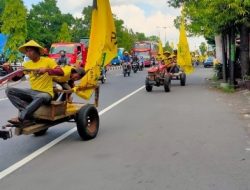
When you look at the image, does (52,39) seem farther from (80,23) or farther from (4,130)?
(4,130)

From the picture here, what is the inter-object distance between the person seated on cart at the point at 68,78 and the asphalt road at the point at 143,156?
3.03ft

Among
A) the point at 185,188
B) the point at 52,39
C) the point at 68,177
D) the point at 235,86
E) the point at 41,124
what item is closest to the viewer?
the point at 185,188

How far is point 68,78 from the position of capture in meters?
9.29

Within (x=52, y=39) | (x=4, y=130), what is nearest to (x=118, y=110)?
(x=4, y=130)

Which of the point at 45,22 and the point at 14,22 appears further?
the point at 45,22

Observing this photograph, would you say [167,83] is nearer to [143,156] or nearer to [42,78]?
[42,78]

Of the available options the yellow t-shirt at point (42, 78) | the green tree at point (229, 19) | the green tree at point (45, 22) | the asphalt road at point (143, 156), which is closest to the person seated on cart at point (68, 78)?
the yellow t-shirt at point (42, 78)

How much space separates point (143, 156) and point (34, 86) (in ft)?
7.49

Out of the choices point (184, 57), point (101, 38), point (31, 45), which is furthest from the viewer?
point (184, 57)

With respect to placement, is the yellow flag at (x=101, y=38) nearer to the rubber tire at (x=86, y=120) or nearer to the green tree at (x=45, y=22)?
the rubber tire at (x=86, y=120)

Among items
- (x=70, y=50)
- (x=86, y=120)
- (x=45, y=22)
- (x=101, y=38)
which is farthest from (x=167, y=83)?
(x=45, y=22)

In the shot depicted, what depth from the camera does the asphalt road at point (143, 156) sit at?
6.20 meters

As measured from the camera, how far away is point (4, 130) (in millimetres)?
6996

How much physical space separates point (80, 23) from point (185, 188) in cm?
9417
